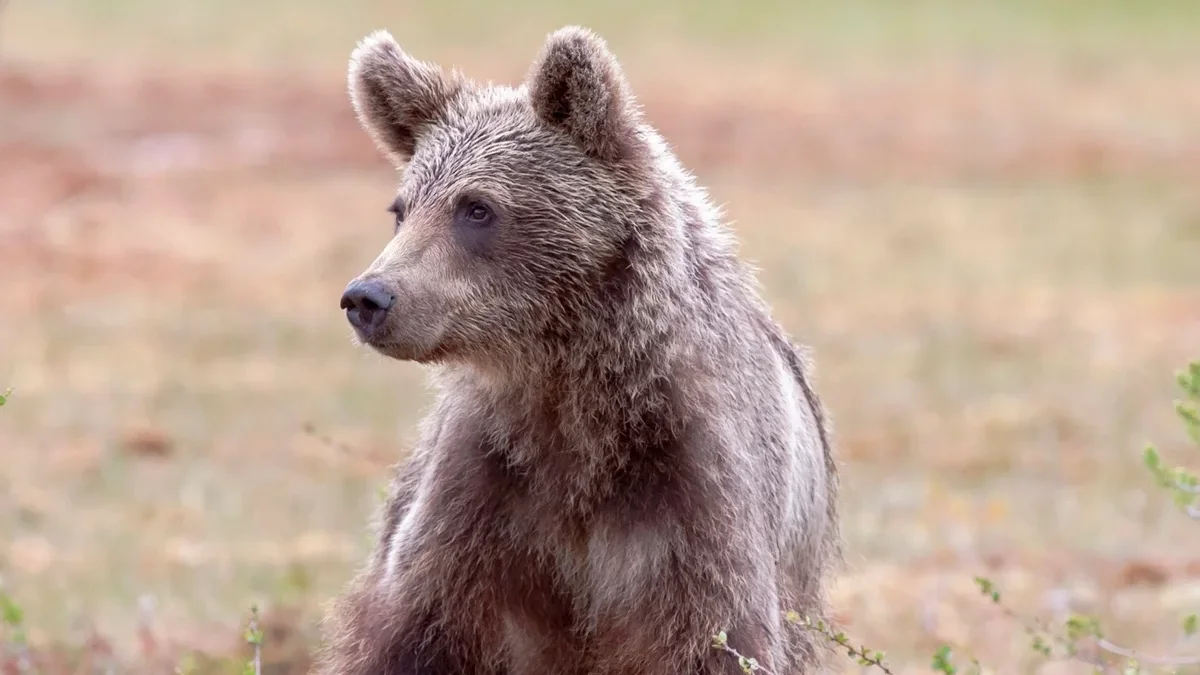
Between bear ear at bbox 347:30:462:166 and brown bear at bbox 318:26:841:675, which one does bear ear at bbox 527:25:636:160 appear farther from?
bear ear at bbox 347:30:462:166

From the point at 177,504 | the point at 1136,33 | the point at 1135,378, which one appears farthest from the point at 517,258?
the point at 1136,33

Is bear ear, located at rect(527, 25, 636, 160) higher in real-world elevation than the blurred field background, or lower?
lower

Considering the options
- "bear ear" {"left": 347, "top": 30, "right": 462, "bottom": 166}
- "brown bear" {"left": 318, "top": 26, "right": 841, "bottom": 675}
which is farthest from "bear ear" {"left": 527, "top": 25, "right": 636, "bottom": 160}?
"bear ear" {"left": 347, "top": 30, "right": 462, "bottom": 166}

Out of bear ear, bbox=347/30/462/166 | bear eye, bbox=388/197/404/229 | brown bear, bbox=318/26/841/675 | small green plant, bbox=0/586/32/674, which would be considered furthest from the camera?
small green plant, bbox=0/586/32/674

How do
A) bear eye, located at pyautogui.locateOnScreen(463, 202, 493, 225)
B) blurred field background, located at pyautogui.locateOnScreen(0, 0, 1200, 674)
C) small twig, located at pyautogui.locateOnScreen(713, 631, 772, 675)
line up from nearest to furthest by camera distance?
1. small twig, located at pyautogui.locateOnScreen(713, 631, 772, 675)
2. bear eye, located at pyautogui.locateOnScreen(463, 202, 493, 225)
3. blurred field background, located at pyautogui.locateOnScreen(0, 0, 1200, 674)

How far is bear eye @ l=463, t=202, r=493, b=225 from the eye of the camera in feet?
16.3

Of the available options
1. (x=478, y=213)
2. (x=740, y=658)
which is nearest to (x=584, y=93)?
(x=478, y=213)

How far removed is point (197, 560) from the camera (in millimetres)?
8680

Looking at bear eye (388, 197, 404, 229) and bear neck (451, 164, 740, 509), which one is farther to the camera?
bear eye (388, 197, 404, 229)

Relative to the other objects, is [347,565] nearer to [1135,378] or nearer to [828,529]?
[828,529]

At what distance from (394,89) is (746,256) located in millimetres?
12982

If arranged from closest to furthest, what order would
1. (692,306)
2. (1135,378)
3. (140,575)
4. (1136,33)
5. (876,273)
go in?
(692,306), (140,575), (1135,378), (876,273), (1136,33)

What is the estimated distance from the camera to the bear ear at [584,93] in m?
4.80

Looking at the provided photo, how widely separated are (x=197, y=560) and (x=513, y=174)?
4.35 m
